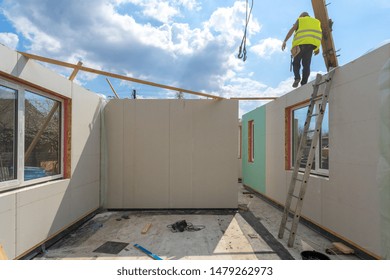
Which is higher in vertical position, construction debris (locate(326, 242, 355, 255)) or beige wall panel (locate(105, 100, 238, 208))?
beige wall panel (locate(105, 100, 238, 208))

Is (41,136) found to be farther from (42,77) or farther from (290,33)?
(290,33)

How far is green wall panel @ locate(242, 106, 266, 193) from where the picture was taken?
223 inches

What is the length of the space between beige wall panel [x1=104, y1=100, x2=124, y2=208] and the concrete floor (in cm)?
33

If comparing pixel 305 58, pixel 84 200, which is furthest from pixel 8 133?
pixel 305 58

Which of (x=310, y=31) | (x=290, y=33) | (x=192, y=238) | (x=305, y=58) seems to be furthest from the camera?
(x=290, y=33)

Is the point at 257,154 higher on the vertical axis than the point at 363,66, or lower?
lower

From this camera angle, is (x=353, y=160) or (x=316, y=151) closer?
(x=353, y=160)

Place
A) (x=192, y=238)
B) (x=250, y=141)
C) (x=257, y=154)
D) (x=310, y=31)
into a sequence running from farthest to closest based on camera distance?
(x=250, y=141) < (x=257, y=154) < (x=310, y=31) < (x=192, y=238)

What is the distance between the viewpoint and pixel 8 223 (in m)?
2.31

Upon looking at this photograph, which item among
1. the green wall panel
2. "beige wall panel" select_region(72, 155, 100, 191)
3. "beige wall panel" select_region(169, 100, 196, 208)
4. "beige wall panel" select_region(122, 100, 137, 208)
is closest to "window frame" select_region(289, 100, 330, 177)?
the green wall panel

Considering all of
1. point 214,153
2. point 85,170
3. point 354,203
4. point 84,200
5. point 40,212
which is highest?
point 214,153

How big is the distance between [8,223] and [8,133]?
975mm

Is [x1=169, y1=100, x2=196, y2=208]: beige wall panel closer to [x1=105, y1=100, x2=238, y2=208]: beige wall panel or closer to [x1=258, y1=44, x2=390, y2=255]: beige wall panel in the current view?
[x1=105, y1=100, x2=238, y2=208]: beige wall panel
